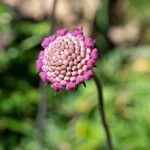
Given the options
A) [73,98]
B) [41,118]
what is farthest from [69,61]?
[73,98]

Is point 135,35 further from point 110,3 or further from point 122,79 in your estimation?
point 122,79

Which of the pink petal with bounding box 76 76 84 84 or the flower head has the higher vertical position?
the flower head

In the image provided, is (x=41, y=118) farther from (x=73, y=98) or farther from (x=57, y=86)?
(x=57, y=86)

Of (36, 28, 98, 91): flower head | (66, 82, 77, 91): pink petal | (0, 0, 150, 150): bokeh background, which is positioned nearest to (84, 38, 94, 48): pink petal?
(36, 28, 98, 91): flower head

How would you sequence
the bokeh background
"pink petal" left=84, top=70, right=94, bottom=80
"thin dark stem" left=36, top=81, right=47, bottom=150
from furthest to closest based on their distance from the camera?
the bokeh background → "thin dark stem" left=36, top=81, right=47, bottom=150 → "pink petal" left=84, top=70, right=94, bottom=80

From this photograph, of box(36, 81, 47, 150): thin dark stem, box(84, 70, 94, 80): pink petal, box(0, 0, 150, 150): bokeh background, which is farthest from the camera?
box(0, 0, 150, 150): bokeh background

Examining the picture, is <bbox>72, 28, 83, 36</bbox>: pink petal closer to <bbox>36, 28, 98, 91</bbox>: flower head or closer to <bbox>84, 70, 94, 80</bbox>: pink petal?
<bbox>36, 28, 98, 91</bbox>: flower head

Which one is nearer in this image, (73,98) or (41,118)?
(41,118)

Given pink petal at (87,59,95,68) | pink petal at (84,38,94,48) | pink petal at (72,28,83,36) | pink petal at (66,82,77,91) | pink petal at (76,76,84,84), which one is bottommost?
pink petal at (66,82,77,91)
